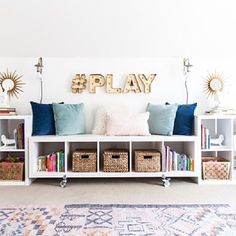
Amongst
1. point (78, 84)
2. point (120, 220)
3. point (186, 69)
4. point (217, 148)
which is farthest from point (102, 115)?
point (120, 220)

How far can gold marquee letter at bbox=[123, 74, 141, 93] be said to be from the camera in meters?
4.11

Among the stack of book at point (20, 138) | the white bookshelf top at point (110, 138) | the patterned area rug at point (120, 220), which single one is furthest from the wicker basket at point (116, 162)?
the stack of book at point (20, 138)

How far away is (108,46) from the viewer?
3.98 metres

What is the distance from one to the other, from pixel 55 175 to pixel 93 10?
199cm

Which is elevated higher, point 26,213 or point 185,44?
point 185,44

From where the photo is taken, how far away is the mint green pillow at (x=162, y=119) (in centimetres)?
375

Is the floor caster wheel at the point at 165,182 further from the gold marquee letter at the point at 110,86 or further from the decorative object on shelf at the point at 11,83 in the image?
the decorative object on shelf at the point at 11,83

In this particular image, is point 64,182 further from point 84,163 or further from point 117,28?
point 117,28

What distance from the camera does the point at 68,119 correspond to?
374 cm

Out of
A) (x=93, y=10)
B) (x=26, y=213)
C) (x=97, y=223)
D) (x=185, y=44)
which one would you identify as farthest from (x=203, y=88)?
(x=26, y=213)

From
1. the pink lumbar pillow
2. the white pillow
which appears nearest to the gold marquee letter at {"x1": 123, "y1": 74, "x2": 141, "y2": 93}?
the white pillow

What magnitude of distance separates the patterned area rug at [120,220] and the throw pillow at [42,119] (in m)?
1.23

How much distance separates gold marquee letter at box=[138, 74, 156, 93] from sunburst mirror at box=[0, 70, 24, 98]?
1644mm

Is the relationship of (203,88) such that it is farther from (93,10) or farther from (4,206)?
(4,206)
